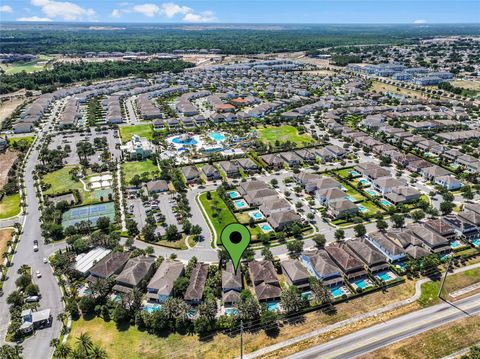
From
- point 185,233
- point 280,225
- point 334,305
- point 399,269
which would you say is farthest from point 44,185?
point 399,269

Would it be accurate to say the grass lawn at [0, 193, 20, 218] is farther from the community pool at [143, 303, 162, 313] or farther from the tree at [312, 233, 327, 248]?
the tree at [312, 233, 327, 248]

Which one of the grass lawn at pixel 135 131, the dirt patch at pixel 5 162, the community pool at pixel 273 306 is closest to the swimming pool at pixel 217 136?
the grass lawn at pixel 135 131

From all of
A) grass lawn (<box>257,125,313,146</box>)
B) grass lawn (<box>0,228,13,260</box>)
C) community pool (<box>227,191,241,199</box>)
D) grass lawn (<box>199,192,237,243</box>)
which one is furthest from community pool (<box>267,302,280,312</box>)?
grass lawn (<box>257,125,313,146</box>)

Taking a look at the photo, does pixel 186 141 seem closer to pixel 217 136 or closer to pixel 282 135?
pixel 217 136

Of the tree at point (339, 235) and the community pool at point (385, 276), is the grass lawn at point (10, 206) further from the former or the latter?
the community pool at point (385, 276)

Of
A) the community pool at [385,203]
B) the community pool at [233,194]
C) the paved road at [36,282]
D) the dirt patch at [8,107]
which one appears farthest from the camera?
the dirt patch at [8,107]

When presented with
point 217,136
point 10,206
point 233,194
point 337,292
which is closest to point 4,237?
point 10,206
